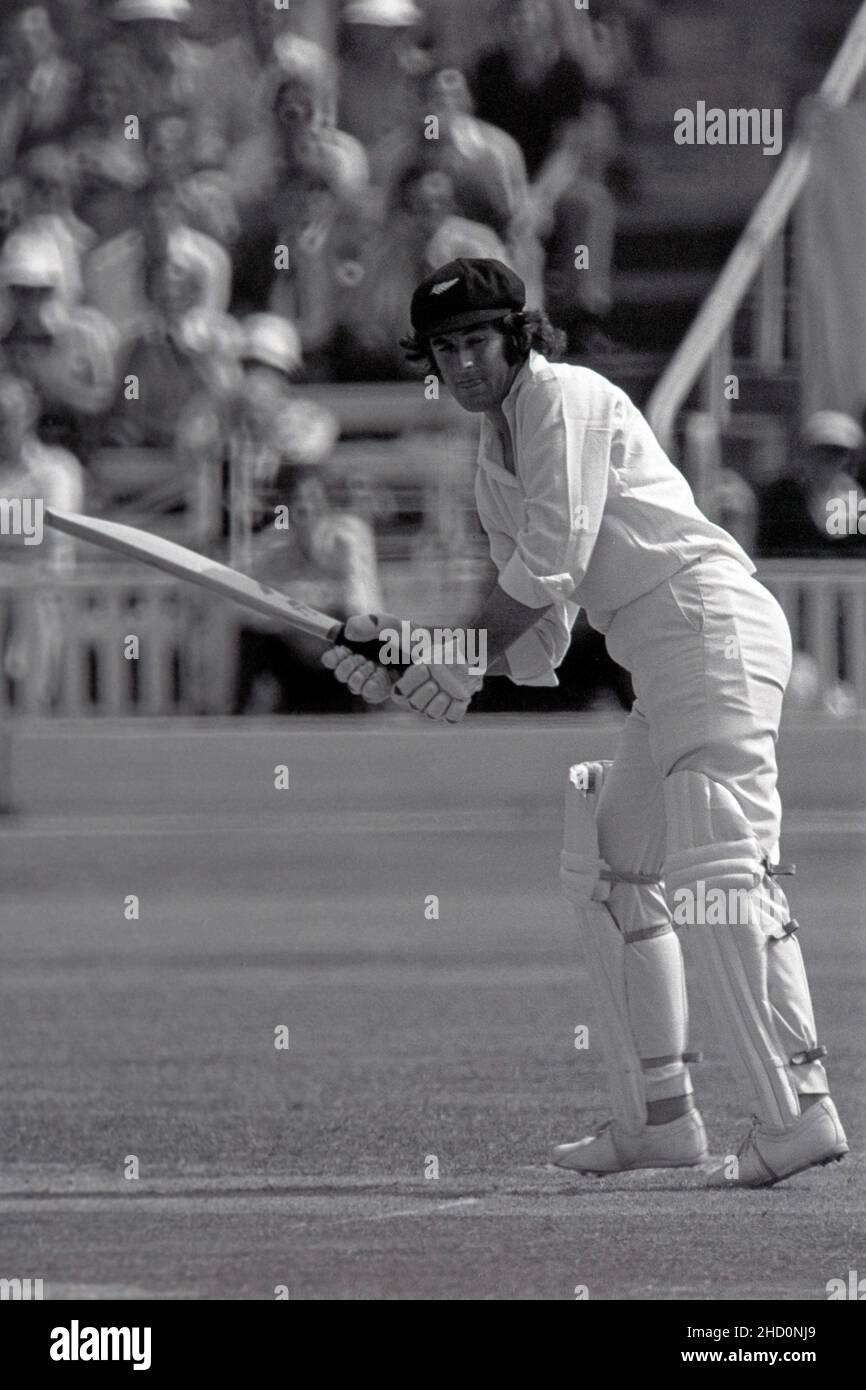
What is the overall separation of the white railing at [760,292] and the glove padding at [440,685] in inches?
364

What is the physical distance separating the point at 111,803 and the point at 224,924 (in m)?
3.01

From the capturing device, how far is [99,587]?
1284cm

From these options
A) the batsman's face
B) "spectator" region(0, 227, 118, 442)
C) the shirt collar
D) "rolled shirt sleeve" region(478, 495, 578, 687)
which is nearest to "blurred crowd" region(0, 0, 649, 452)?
"spectator" region(0, 227, 118, 442)

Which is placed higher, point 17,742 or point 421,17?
point 421,17

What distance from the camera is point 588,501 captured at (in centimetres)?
457

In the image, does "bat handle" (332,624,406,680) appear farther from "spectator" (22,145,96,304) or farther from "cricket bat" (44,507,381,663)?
"spectator" (22,145,96,304)

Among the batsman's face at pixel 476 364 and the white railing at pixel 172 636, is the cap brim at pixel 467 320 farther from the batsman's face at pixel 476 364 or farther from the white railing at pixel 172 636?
the white railing at pixel 172 636

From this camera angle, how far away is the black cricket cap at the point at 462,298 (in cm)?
455

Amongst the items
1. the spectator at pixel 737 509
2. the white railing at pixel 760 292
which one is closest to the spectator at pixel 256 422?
the white railing at pixel 760 292

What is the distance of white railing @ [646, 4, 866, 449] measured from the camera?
1391 cm

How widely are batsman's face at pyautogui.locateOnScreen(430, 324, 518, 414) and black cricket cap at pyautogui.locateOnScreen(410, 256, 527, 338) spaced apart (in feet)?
0.09
